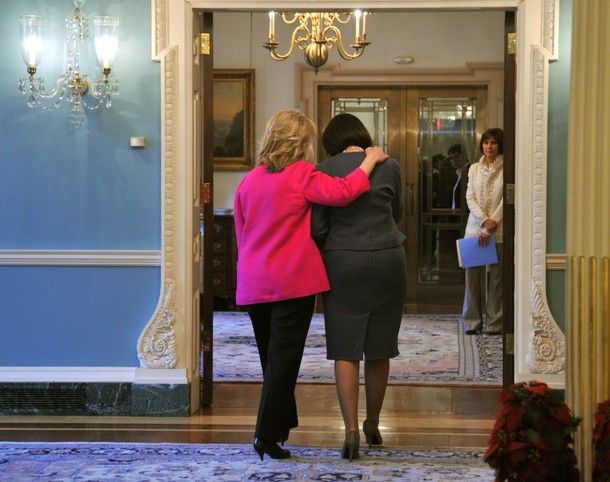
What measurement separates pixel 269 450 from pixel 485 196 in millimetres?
4376

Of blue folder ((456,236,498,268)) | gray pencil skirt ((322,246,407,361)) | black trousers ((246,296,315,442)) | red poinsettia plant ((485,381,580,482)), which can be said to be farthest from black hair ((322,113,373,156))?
blue folder ((456,236,498,268))

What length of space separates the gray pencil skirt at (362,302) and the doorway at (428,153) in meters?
6.21

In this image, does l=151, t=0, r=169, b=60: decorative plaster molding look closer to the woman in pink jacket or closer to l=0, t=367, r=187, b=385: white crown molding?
the woman in pink jacket

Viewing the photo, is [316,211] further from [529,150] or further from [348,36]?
[348,36]

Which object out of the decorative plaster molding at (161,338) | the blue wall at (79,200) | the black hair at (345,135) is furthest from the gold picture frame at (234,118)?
the black hair at (345,135)

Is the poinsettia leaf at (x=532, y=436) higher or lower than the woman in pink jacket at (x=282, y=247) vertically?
lower

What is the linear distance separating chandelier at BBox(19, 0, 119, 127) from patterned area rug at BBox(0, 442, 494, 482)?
5.64 ft

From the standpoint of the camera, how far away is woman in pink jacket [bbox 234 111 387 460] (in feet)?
14.8

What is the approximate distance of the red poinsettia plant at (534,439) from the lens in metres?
3.12

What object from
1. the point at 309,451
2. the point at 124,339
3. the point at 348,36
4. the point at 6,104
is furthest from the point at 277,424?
the point at 348,36

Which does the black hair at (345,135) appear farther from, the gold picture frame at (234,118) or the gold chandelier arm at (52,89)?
the gold picture frame at (234,118)

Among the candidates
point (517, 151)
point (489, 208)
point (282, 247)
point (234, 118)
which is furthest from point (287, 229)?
point (234, 118)

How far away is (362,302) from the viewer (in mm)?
4602

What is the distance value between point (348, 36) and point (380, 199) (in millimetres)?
6126
